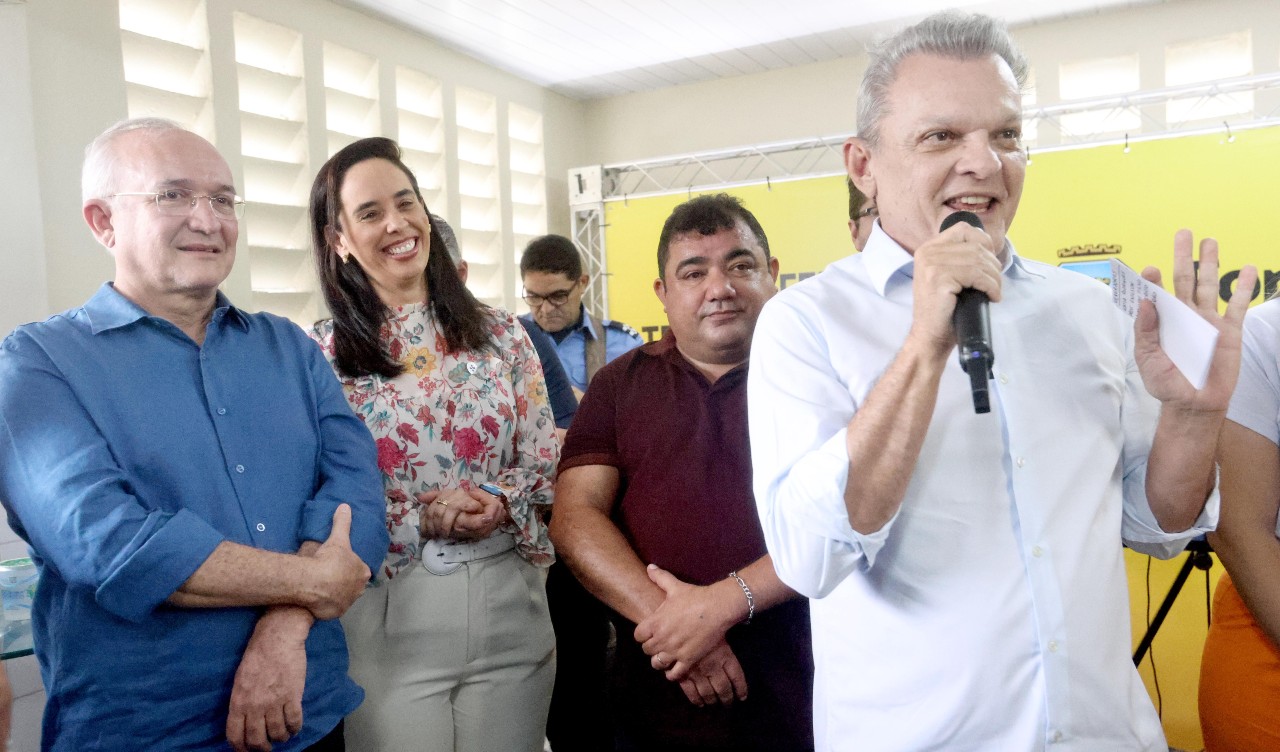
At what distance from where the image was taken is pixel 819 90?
8445 mm

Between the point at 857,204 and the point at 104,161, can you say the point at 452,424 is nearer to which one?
the point at 104,161

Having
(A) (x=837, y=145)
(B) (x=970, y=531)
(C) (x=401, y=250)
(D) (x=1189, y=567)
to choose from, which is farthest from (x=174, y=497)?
(A) (x=837, y=145)

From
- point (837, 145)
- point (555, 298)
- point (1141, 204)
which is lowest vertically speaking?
point (555, 298)

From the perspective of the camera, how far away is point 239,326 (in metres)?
1.74

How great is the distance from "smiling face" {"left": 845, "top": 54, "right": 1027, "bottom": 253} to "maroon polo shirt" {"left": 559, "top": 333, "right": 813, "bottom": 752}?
73 cm

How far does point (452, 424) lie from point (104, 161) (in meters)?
0.85

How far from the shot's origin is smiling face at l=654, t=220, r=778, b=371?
1.92 meters

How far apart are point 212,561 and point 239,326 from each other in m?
0.50

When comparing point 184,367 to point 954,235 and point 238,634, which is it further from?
point 954,235

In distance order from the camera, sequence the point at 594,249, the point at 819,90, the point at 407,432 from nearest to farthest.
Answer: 1. the point at 407,432
2. the point at 594,249
3. the point at 819,90

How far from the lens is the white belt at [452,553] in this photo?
1991mm

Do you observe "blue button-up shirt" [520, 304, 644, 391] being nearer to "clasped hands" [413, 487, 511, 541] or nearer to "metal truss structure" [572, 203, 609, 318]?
"clasped hands" [413, 487, 511, 541]

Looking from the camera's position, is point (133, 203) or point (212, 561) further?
point (133, 203)

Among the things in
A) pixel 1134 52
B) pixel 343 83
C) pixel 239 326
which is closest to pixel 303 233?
pixel 343 83
